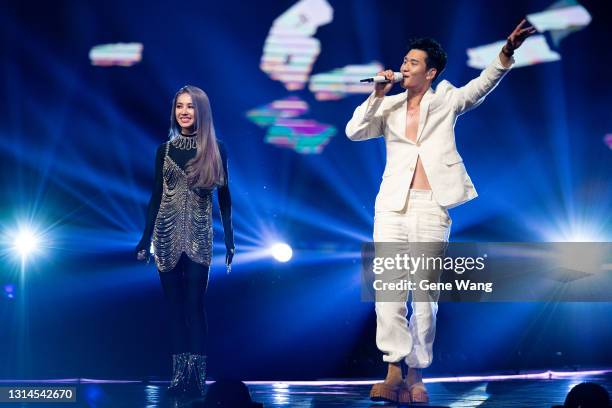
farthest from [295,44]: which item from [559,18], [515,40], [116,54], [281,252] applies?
[515,40]

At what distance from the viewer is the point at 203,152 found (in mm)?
5031

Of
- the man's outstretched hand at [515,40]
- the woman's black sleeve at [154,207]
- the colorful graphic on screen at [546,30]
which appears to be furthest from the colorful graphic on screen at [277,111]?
the man's outstretched hand at [515,40]

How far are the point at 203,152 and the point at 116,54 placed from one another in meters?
2.37

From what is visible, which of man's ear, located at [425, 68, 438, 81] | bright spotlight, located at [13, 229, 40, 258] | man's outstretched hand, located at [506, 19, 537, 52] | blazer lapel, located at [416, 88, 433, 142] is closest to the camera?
man's outstretched hand, located at [506, 19, 537, 52]

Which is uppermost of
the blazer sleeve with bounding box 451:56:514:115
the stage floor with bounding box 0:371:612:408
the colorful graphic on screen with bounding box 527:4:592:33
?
the colorful graphic on screen with bounding box 527:4:592:33

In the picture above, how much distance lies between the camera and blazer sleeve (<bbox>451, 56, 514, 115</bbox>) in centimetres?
469

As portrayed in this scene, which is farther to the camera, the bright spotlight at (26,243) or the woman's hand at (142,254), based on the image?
the bright spotlight at (26,243)

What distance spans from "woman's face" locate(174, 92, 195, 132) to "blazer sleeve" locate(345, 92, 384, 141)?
849 mm

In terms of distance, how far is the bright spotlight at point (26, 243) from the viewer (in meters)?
7.01

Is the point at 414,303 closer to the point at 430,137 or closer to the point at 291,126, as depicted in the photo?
the point at 430,137

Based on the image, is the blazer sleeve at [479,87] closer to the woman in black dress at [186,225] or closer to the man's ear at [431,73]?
the man's ear at [431,73]

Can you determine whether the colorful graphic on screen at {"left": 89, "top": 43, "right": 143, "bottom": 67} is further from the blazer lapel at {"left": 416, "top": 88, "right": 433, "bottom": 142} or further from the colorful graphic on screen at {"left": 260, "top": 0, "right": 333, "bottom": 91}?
the blazer lapel at {"left": 416, "top": 88, "right": 433, "bottom": 142}

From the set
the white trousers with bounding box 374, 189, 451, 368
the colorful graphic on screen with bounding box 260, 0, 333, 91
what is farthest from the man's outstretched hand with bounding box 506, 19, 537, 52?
the colorful graphic on screen with bounding box 260, 0, 333, 91

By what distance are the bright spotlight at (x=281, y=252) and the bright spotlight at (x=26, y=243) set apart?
1747 millimetres
